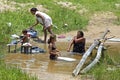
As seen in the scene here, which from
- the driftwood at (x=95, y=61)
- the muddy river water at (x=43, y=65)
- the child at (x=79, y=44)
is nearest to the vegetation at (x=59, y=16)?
the driftwood at (x=95, y=61)

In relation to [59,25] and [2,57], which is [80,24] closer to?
[59,25]

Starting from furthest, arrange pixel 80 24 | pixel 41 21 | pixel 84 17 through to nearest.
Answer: pixel 84 17
pixel 80 24
pixel 41 21

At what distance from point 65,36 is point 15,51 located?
15.9 ft

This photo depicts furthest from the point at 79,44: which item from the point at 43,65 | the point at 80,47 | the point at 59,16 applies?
the point at 59,16

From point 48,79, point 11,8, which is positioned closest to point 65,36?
point 11,8

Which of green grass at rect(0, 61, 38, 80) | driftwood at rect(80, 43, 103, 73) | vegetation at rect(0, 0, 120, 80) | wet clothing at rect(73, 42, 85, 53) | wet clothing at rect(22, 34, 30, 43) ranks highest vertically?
green grass at rect(0, 61, 38, 80)

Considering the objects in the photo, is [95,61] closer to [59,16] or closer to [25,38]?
[25,38]

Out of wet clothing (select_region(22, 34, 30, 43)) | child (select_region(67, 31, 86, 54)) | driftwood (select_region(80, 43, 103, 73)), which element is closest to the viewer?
driftwood (select_region(80, 43, 103, 73))

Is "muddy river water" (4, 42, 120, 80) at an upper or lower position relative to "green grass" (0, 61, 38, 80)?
lower

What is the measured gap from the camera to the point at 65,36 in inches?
699

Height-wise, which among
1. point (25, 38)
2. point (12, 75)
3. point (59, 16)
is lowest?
point (59, 16)

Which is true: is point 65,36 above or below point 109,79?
below

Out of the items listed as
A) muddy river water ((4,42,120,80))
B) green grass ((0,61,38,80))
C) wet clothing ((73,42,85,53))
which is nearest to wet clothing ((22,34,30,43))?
muddy river water ((4,42,120,80))

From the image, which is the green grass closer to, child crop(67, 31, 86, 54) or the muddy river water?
the muddy river water
